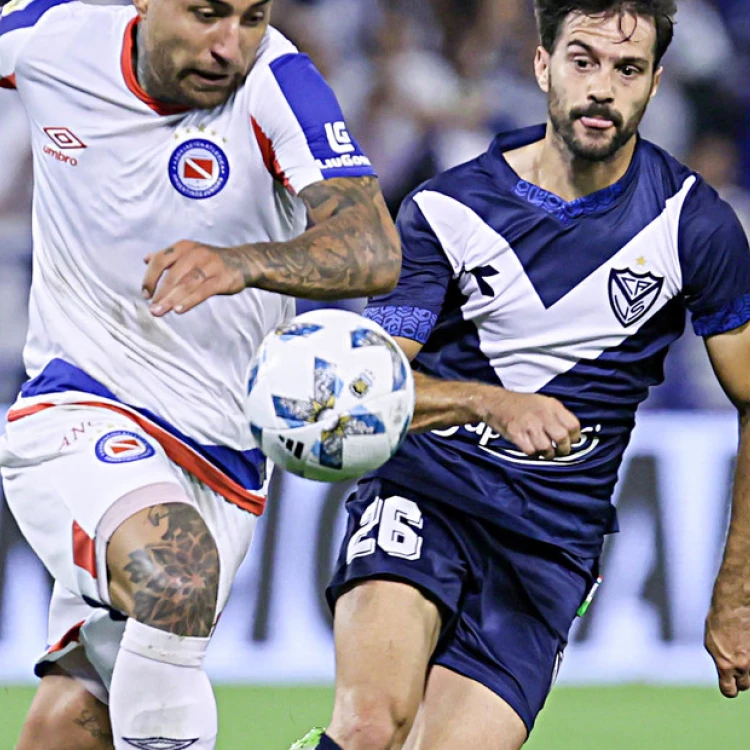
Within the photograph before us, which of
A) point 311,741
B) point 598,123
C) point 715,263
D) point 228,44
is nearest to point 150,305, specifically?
point 228,44

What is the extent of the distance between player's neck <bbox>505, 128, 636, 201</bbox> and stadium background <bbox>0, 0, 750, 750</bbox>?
6.86 ft

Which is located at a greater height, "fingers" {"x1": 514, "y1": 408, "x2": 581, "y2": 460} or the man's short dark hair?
the man's short dark hair

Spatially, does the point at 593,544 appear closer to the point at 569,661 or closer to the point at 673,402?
the point at 569,661

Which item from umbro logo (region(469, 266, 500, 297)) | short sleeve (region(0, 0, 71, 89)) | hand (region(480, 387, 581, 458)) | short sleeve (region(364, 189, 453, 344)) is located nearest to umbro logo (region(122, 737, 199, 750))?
hand (region(480, 387, 581, 458))

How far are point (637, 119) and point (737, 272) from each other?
49 cm

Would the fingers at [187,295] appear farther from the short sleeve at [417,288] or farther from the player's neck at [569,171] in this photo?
the player's neck at [569,171]

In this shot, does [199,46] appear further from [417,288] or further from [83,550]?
[83,550]

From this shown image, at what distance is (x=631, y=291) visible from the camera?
14.7ft

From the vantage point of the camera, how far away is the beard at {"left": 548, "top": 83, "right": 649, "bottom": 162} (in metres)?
4.48

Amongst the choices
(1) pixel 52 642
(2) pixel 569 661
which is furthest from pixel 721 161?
(1) pixel 52 642

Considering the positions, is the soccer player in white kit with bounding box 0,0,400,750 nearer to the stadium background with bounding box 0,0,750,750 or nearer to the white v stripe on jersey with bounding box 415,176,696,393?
the white v stripe on jersey with bounding box 415,176,696,393

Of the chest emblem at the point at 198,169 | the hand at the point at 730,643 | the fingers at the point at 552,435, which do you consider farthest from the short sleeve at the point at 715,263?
the chest emblem at the point at 198,169

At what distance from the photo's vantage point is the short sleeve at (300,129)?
3732 mm

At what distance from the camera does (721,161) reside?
7.78 m
